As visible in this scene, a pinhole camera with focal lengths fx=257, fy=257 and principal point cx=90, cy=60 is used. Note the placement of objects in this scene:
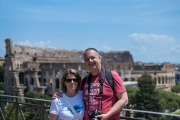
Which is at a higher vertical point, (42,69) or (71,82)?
(71,82)

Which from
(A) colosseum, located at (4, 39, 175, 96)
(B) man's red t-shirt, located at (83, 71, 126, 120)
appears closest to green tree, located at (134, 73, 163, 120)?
(A) colosseum, located at (4, 39, 175, 96)

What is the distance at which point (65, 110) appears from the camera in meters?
3.43

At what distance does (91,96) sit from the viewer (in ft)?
10.9

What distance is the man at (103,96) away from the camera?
3.24 m

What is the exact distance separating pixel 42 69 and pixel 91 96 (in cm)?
4855

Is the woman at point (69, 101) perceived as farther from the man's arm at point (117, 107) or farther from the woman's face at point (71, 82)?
the man's arm at point (117, 107)

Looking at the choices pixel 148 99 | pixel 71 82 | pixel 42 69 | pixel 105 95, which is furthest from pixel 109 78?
pixel 42 69

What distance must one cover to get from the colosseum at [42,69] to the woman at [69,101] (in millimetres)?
39622

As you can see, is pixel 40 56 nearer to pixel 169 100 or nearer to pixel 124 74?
pixel 124 74

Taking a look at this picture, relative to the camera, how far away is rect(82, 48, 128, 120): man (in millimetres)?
3242

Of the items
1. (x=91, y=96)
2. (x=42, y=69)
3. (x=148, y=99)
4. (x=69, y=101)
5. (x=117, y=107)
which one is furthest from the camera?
(x=42, y=69)

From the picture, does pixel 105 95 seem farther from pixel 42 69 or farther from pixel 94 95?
pixel 42 69

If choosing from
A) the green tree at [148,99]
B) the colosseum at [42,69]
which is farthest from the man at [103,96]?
the colosseum at [42,69]

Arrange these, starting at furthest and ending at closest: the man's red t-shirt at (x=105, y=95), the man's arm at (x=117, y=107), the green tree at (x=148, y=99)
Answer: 1. the green tree at (x=148, y=99)
2. the man's red t-shirt at (x=105, y=95)
3. the man's arm at (x=117, y=107)
